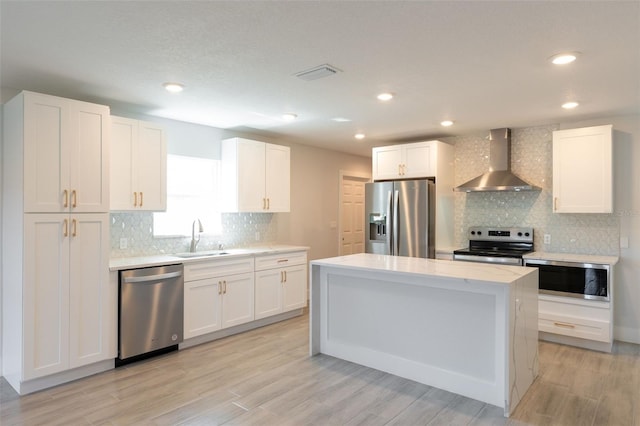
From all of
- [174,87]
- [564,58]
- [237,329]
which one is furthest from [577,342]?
[174,87]

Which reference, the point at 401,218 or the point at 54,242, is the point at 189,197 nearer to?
the point at 54,242

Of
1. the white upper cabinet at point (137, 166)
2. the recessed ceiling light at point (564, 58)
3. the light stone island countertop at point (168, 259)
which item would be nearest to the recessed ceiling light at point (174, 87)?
the white upper cabinet at point (137, 166)

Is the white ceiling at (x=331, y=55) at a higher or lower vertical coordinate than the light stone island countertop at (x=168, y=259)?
higher

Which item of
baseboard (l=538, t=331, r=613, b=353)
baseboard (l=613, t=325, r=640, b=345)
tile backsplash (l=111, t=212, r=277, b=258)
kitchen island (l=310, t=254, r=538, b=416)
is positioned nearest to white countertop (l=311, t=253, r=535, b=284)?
kitchen island (l=310, t=254, r=538, b=416)

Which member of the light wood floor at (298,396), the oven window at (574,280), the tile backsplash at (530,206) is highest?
the tile backsplash at (530,206)

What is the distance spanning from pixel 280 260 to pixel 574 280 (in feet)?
10.5

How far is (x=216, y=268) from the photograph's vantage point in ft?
13.5

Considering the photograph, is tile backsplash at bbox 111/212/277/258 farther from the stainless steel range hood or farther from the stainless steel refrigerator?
the stainless steel range hood

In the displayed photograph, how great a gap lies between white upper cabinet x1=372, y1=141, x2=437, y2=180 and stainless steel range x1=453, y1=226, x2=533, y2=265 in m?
1.05

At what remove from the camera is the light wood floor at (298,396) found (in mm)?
2555

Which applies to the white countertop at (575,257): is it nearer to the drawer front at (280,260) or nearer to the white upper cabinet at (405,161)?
the white upper cabinet at (405,161)

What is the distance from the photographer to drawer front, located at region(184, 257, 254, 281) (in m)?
3.91

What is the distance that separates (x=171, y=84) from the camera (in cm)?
313

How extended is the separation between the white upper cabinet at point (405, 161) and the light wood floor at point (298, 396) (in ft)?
8.37
